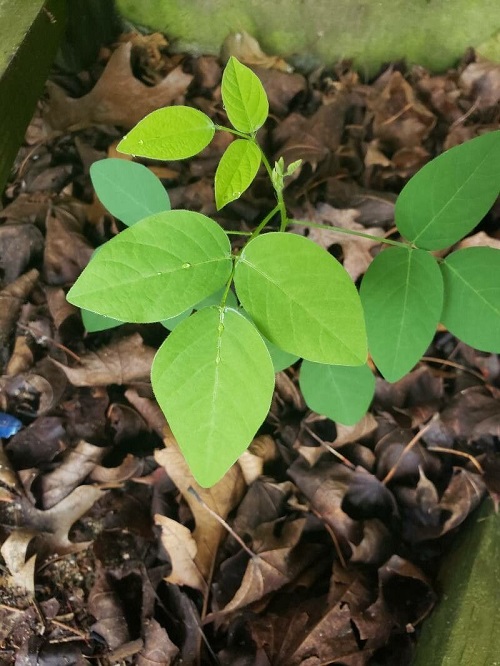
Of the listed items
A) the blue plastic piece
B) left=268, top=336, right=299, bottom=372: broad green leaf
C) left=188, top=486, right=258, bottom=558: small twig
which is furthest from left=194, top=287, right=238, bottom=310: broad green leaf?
the blue plastic piece

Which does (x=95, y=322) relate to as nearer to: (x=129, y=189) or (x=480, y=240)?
(x=129, y=189)

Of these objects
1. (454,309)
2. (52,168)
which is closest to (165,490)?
(454,309)

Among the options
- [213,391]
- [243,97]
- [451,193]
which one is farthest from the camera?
[451,193]

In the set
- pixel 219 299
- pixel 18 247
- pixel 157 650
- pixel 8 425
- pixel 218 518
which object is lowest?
pixel 157 650

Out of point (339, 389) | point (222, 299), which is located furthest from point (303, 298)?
point (339, 389)

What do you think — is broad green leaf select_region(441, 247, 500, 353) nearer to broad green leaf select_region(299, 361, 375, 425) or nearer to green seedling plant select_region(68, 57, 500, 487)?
broad green leaf select_region(299, 361, 375, 425)

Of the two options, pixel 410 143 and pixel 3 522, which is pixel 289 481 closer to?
pixel 3 522

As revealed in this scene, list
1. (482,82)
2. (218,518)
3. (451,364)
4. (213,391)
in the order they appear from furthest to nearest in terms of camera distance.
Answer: (482,82) < (451,364) < (218,518) < (213,391)
